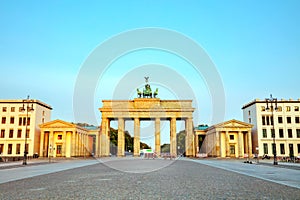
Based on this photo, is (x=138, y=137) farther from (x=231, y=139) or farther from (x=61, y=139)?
(x=231, y=139)

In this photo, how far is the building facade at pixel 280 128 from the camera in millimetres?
75500

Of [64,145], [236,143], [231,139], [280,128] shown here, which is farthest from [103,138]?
[280,128]

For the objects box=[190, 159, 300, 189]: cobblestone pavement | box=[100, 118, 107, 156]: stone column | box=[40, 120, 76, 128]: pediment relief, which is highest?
box=[40, 120, 76, 128]: pediment relief

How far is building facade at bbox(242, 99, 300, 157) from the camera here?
75.5 metres

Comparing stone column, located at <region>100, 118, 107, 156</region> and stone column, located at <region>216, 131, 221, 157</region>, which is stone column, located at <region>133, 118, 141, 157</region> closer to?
stone column, located at <region>100, 118, 107, 156</region>

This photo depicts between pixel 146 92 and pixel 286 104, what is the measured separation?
3651cm

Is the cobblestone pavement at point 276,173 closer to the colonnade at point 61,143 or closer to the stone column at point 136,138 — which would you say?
the stone column at point 136,138

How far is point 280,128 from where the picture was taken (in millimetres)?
76125

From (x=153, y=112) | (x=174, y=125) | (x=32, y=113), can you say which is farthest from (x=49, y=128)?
(x=174, y=125)

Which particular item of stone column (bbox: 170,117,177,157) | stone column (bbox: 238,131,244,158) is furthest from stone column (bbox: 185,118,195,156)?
stone column (bbox: 238,131,244,158)

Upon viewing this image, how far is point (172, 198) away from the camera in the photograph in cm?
1002

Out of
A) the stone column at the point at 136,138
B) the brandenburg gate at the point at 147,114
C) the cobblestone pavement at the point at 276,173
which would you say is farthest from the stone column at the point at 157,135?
the cobblestone pavement at the point at 276,173

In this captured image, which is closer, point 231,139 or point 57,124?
point 57,124

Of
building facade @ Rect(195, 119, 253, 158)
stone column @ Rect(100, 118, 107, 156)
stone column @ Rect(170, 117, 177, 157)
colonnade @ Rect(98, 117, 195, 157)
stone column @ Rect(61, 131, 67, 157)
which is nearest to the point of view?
building facade @ Rect(195, 119, 253, 158)
